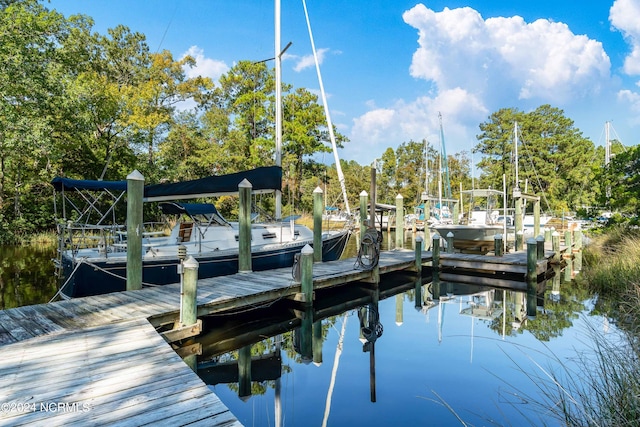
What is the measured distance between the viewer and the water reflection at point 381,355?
4.70 metres

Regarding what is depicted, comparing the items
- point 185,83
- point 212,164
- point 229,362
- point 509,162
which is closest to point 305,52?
point 229,362

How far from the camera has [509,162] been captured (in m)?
37.5

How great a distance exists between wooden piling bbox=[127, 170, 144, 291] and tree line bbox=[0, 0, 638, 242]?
42.8 ft

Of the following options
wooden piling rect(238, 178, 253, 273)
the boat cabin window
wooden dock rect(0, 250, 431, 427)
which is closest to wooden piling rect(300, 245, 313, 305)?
wooden dock rect(0, 250, 431, 427)

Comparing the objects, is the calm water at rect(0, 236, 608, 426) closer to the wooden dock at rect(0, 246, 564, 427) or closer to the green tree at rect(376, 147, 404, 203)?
the wooden dock at rect(0, 246, 564, 427)

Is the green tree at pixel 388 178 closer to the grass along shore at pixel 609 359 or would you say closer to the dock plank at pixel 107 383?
the grass along shore at pixel 609 359

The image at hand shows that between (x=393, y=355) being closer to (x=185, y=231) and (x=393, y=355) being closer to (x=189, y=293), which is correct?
(x=189, y=293)

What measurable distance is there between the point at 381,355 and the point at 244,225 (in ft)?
12.7

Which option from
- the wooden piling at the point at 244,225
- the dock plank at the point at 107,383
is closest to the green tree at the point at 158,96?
the wooden piling at the point at 244,225

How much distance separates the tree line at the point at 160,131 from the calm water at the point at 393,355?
780 centimetres

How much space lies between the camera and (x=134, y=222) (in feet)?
21.7

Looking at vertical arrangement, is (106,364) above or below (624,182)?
below

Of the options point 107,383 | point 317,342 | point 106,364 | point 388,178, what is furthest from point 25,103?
point 388,178

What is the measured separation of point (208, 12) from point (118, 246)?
8212 mm
